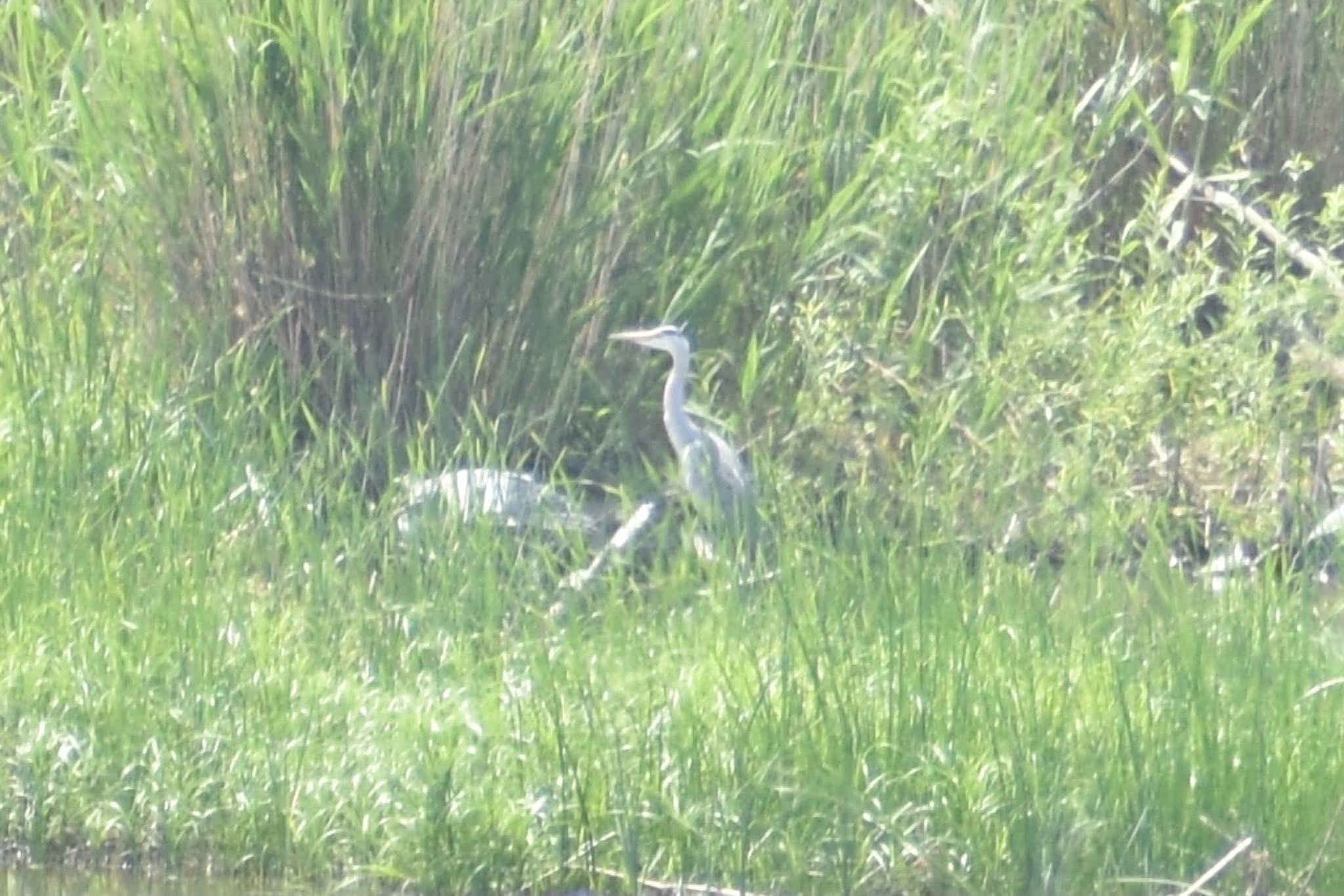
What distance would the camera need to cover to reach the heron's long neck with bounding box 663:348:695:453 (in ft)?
21.9

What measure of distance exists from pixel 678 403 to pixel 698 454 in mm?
476

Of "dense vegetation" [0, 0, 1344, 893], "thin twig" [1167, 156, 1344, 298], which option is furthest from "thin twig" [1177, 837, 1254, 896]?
"thin twig" [1167, 156, 1344, 298]

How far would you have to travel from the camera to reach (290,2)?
6695 mm

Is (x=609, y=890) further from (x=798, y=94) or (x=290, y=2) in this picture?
(x=798, y=94)

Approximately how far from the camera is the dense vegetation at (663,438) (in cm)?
454

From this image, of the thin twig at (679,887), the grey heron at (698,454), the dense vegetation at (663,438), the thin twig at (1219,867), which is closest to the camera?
the thin twig at (1219,867)

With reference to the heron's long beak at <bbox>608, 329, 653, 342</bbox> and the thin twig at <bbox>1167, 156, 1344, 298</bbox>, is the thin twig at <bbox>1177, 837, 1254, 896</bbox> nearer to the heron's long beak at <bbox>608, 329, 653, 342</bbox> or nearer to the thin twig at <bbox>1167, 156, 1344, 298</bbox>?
the thin twig at <bbox>1167, 156, 1344, 298</bbox>

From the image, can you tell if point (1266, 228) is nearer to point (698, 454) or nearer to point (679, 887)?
point (698, 454)

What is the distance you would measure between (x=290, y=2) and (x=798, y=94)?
172 centimetres

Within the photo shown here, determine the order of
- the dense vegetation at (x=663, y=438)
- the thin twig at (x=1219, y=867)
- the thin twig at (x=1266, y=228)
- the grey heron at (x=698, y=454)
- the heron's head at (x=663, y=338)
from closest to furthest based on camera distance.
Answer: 1. the thin twig at (x=1219, y=867)
2. the dense vegetation at (x=663, y=438)
3. the grey heron at (x=698, y=454)
4. the thin twig at (x=1266, y=228)
5. the heron's head at (x=663, y=338)

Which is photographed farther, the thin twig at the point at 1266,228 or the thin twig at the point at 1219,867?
the thin twig at the point at 1266,228

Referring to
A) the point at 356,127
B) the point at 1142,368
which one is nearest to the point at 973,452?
the point at 1142,368

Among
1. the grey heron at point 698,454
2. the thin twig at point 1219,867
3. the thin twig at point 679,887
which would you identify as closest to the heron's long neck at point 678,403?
the grey heron at point 698,454

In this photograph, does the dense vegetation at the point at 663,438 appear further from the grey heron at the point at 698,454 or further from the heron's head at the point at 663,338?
the heron's head at the point at 663,338
